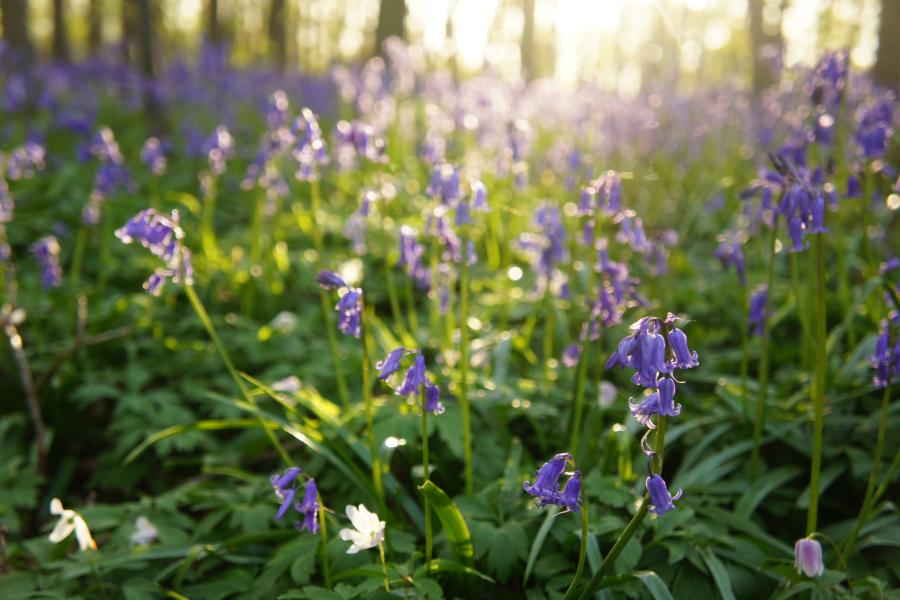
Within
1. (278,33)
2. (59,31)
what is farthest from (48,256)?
(278,33)

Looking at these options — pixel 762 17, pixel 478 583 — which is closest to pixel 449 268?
pixel 478 583

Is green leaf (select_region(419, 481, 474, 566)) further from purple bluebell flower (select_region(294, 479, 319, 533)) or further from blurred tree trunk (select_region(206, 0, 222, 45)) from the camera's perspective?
blurred tree trunk (select_region(206, 0, 222, 45))

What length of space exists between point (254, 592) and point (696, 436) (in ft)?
6.25

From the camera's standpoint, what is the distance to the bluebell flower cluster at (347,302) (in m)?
2.17

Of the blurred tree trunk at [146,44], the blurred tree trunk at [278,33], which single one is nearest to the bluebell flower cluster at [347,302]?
the blurred tree trunk at [146,44]

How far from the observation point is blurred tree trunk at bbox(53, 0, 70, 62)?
53.4ft

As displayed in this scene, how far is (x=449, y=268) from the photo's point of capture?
3.25 meters

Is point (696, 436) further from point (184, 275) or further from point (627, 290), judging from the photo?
point (184, 275)

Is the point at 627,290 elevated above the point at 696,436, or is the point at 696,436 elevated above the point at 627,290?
the point at 627,290

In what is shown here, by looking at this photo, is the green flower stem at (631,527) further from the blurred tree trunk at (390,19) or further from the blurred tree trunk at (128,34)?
the blurred tree trunk at (128,34)

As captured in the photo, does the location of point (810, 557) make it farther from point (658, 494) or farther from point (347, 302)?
point (347, 302)

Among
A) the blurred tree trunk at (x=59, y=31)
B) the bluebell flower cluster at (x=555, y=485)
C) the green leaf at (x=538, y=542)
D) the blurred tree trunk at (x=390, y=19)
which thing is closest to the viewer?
the bluebell flower cluster at (x=555, y=485)

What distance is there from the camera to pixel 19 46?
1103 cm

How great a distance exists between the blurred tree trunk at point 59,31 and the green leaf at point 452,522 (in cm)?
1722
